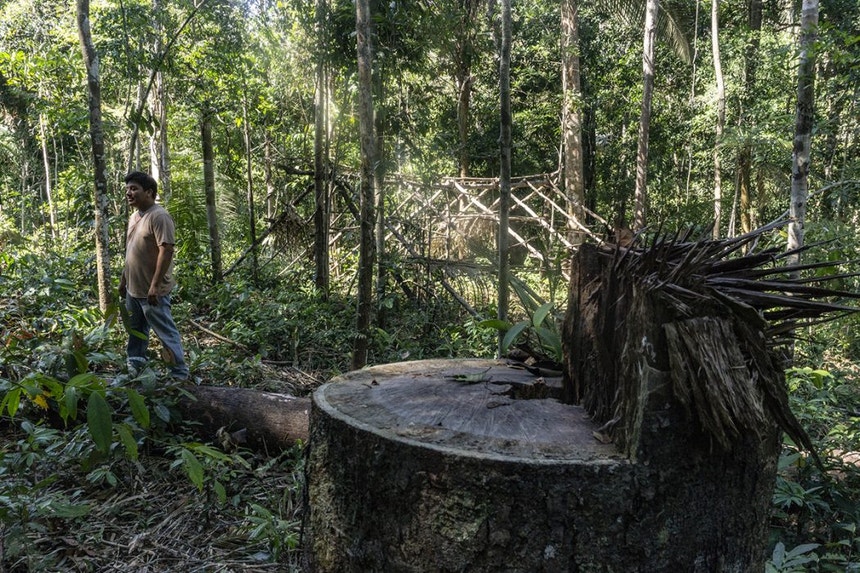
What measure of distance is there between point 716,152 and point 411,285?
32.9 feet

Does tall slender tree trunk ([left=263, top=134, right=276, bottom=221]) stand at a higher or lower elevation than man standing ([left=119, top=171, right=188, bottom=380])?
higher

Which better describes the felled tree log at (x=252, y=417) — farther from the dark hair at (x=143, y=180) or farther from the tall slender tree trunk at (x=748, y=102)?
the tall slender tree trunk at (x=748, y=102)

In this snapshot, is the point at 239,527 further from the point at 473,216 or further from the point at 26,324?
the point at 473,216

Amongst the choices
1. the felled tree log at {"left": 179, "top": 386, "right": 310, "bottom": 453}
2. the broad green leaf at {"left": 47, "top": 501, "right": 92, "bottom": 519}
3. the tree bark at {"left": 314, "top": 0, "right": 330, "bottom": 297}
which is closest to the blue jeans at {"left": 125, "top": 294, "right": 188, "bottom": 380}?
the felled tree log at {"left": 179, "top": 386, "right": 310, "bottom": 453}

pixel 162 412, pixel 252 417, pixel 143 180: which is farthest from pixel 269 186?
pixel 162 412

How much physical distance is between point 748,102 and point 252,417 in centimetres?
1662

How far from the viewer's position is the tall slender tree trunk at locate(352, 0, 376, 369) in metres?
5.82

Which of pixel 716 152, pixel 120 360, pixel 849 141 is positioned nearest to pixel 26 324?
pixel 120 360

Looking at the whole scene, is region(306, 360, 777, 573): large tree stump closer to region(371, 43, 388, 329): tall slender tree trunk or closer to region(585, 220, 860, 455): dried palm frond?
region(585, 220, 860, 455): dried palm frond

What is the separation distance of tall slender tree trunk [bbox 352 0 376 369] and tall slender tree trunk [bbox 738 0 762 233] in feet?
36.8

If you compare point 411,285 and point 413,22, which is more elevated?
point 413,22

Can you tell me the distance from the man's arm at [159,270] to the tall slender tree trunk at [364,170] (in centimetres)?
184

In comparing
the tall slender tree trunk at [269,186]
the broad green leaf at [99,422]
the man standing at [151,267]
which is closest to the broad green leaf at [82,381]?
the broad green leaf at [99,422]

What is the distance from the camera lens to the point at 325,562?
7.22 ft
